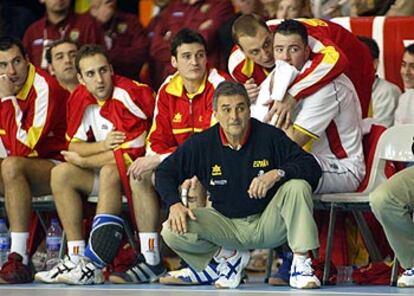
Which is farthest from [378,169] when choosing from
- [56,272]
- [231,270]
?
[56,272]

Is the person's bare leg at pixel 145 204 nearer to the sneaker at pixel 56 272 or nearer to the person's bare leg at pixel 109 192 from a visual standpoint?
the person's bare leg at pixel 109 192

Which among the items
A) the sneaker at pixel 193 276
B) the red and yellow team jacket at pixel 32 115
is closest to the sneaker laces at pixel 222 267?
the sneaker at pixel 193 276

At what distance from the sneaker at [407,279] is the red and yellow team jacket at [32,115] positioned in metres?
2.80

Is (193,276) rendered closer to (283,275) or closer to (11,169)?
(283,275)

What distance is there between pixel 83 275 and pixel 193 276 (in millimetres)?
727

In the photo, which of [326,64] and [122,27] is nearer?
[326,64]

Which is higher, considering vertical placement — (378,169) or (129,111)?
(129,111)

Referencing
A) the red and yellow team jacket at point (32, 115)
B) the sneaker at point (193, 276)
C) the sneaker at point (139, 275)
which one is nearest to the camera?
the sneaker at point (193, 276)

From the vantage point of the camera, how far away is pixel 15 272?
1098 centimetres

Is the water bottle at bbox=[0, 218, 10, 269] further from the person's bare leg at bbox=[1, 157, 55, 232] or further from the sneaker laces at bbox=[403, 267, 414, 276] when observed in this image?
the sneaker laces at bbox=[403, 267, 414, 276]

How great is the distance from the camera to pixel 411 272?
1008cm

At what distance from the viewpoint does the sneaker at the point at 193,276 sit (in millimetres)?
10539

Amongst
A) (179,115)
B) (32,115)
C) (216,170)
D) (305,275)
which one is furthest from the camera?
(32,115)

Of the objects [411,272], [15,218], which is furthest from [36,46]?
[411,272]
